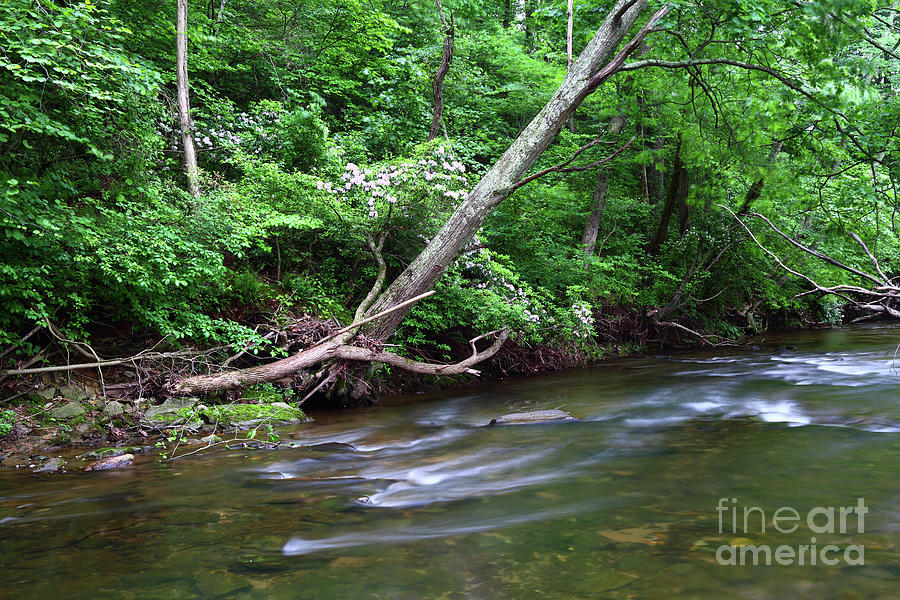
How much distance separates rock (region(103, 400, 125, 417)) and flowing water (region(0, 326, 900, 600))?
114 cm

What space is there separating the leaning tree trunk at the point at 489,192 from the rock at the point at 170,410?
72 centimetres

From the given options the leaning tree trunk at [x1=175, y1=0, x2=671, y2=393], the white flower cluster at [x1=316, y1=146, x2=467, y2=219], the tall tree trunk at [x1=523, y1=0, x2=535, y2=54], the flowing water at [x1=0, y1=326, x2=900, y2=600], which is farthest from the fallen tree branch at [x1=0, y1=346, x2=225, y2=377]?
the tall tree trunk at [x1=523, y1=0, x2=535, y2=54]

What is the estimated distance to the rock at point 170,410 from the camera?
6.23 meters

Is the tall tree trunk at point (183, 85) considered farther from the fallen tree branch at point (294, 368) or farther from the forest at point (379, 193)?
the fallen tree branch at point (294, 368)

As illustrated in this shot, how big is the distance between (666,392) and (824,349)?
22.3ft

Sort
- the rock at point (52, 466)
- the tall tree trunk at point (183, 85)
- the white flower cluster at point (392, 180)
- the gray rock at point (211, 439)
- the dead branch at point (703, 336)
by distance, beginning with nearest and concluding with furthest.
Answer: the rock at point (52, 466), the gray rock at point (211, 439), the white flower cluster at point (392, 180), the tall tree trunk at point (183, 85), the dead branch at point (703, 336)

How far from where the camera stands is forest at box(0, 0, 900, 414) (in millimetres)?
6105

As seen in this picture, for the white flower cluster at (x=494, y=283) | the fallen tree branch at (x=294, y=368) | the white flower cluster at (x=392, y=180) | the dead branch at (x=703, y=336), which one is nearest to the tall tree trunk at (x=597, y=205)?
the dead branch at (x=703, y=336)

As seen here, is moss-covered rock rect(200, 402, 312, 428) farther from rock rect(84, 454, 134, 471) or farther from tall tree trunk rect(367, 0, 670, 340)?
tall tree trunk rect(367, 0, 670, 340)

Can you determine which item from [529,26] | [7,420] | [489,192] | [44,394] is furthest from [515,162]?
[529,26]

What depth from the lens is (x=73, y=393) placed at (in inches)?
246

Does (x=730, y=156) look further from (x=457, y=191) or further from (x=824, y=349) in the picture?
(x=824, y=349)

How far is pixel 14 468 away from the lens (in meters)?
5.04

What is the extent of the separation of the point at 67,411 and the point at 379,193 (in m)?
4.97
